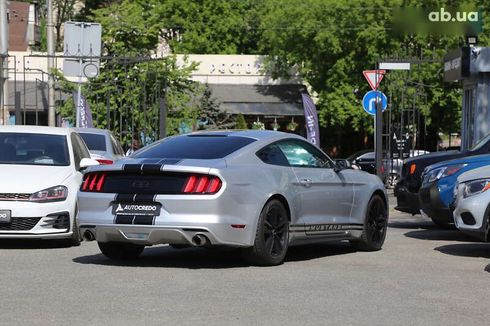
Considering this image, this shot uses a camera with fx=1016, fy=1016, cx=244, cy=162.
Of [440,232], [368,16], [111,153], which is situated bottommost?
[440,232]

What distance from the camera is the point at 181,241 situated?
10281 mm

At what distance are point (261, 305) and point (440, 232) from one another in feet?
27.5

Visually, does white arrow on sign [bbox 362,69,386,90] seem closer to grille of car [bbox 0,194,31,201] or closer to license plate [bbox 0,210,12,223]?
grille of car [bbox 0,194,31,201]

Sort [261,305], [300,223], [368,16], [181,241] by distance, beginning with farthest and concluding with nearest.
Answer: [368,16], [300,223], [181,241], [261,305]

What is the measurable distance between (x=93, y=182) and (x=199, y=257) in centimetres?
171

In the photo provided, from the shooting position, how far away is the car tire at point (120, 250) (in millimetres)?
11203

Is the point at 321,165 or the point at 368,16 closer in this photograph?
the point at 321,165

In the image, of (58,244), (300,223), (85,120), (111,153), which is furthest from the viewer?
(85,120)

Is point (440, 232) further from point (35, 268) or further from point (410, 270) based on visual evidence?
point (35, 268)

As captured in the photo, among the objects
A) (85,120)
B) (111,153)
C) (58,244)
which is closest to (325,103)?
(85,120)

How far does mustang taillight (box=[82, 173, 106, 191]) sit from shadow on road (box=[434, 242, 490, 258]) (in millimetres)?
4553

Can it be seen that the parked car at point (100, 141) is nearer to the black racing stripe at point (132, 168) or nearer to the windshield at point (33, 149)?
the windshield at point (33, 149)

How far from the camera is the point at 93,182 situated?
10.8m

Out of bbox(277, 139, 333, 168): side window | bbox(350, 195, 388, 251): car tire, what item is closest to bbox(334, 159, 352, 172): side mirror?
bbox(277, 139, 333, 168): side window
